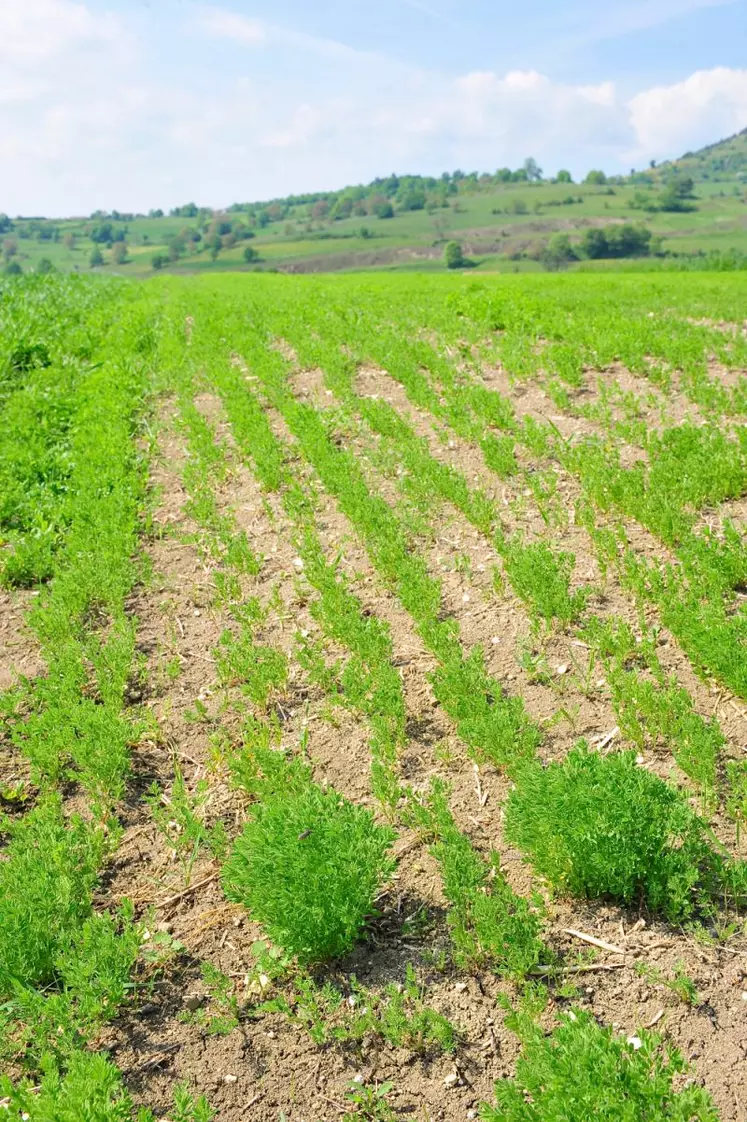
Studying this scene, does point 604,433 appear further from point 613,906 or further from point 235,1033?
point 235,1033

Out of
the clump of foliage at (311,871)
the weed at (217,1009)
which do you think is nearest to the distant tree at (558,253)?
the clump of foliage at (311,871)

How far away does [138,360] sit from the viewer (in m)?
15.5

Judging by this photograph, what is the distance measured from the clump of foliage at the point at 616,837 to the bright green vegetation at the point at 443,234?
4538 centimetres

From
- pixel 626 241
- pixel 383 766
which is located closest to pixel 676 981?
pixel 383 766

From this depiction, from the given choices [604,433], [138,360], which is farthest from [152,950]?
[138,360]

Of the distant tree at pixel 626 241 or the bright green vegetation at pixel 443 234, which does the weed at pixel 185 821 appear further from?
the distant tree at pixel 626 241

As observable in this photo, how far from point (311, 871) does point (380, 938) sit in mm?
641

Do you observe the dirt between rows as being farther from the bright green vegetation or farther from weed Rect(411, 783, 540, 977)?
the bright green vegetation

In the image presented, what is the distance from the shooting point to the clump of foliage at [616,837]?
395 cm

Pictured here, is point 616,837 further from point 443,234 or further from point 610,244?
point 443,234

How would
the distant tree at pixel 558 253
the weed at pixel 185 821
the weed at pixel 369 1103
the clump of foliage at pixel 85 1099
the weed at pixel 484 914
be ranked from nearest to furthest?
the clump of foliage at pixel 85 1099 → the weed at pixel 369 1103 → the weed at pixel 484 914 → the weed at pixel 185 821 → the distant tree at pixel 558 253

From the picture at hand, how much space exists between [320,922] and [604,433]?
24.2 feet

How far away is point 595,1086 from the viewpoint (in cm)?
298

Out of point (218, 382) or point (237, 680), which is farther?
point (218, 382)
